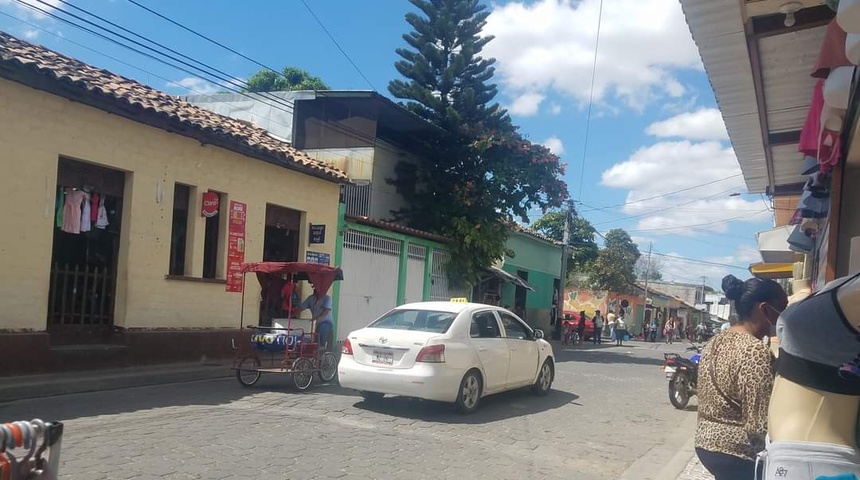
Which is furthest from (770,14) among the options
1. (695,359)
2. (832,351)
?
(695,359)

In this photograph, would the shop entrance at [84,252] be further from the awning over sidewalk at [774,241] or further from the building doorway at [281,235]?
the awning over sidewalk at [774,241]

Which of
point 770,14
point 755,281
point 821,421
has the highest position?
point 770,14

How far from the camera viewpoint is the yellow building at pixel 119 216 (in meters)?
10.1

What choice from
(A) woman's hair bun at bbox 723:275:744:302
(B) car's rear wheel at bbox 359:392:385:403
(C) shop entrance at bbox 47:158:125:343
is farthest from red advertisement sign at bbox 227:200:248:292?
(A) woman's hair bun at bbox 723:275:744:302

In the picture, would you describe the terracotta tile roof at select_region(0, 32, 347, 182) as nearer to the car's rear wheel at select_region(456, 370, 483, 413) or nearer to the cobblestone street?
the cobblestone street

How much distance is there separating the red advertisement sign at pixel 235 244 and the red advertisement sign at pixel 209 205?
504 millimetres

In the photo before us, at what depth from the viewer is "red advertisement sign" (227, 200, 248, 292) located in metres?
14.1

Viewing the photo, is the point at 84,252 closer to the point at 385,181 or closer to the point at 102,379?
the point at 102,379

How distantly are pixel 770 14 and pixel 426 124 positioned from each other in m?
17.2

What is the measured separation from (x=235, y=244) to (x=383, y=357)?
21.1 ft

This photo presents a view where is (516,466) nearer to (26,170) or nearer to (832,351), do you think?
(832,351)

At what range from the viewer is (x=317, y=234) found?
1627cm

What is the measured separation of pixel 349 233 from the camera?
1795cm

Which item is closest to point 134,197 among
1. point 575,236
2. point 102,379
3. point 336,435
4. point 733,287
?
point 102,379
